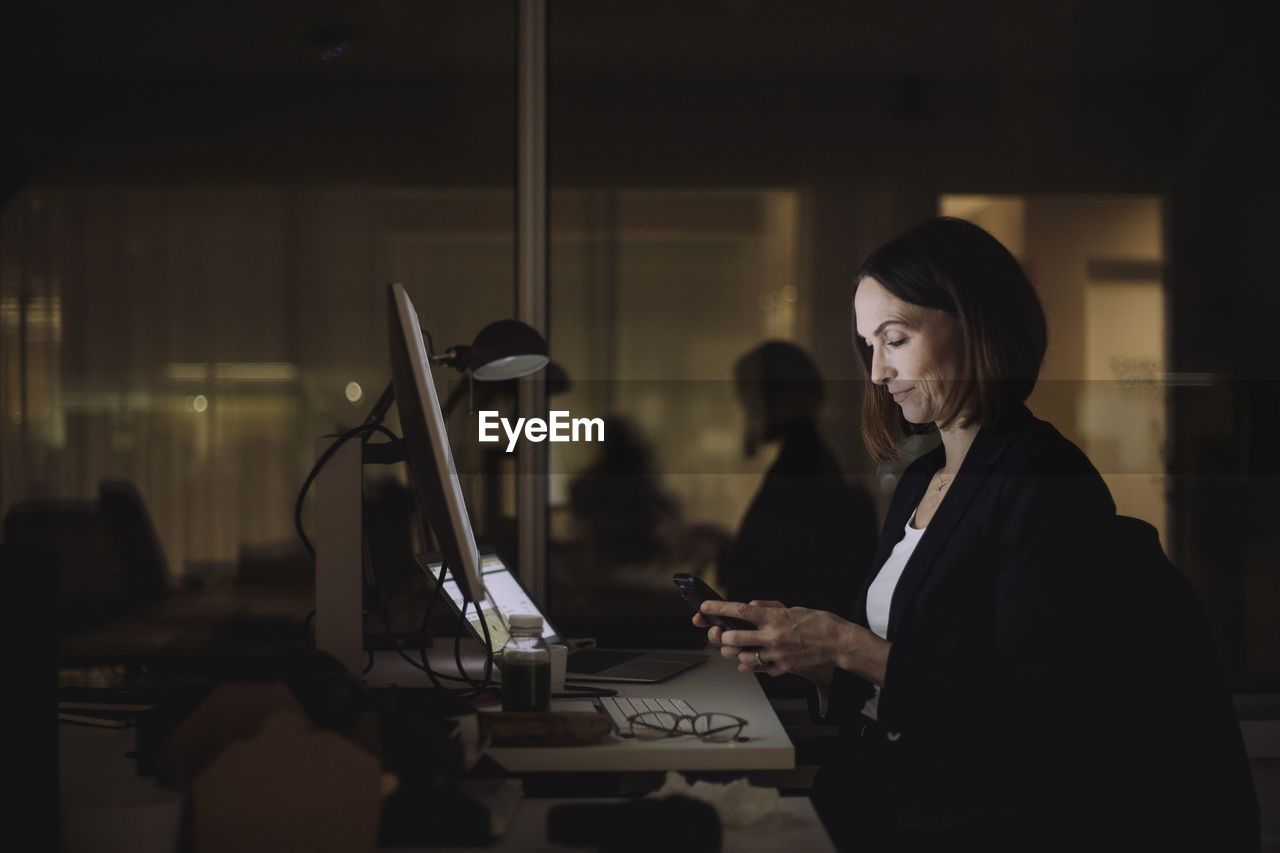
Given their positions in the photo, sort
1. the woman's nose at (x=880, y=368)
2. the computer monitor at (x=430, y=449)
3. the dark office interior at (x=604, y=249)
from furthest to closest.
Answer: the dark office interior at (x=604, y=249)
the woman's nose at (x=880, y=368)
the computer monitor at (x=430, y=449)

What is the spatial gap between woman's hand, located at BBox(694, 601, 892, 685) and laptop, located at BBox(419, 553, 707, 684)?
1.29ft

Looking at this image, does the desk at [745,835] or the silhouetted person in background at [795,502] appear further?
the silhouetted person in background at [795,502]

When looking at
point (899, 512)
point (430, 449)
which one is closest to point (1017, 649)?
point (899, 512)

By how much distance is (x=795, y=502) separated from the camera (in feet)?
8.87

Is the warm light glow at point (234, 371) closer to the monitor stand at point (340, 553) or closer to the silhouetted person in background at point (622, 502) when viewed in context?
the silhouetted person in background at point (622, 502)

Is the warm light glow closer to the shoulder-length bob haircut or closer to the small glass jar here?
the small glass jar

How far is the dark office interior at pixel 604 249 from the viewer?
105 inches

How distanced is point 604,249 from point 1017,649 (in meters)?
1.70

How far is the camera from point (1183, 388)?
2682 millimetres

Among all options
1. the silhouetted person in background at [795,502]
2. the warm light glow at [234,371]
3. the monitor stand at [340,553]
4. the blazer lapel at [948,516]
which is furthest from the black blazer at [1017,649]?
the warm light glow at [234,371]

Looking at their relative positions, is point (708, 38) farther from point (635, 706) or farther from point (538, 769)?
point (538, 769)

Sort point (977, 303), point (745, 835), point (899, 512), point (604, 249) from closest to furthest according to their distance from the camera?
point (745, 835) < point (977, 303) < point (899, 512) < point (604, 249)

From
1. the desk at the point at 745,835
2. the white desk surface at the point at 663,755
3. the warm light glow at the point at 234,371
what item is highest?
the warm light glow at the point at 234,371

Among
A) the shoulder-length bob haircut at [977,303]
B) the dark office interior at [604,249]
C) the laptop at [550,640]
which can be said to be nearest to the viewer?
the shoulder-length bob haircut at [977,303]
